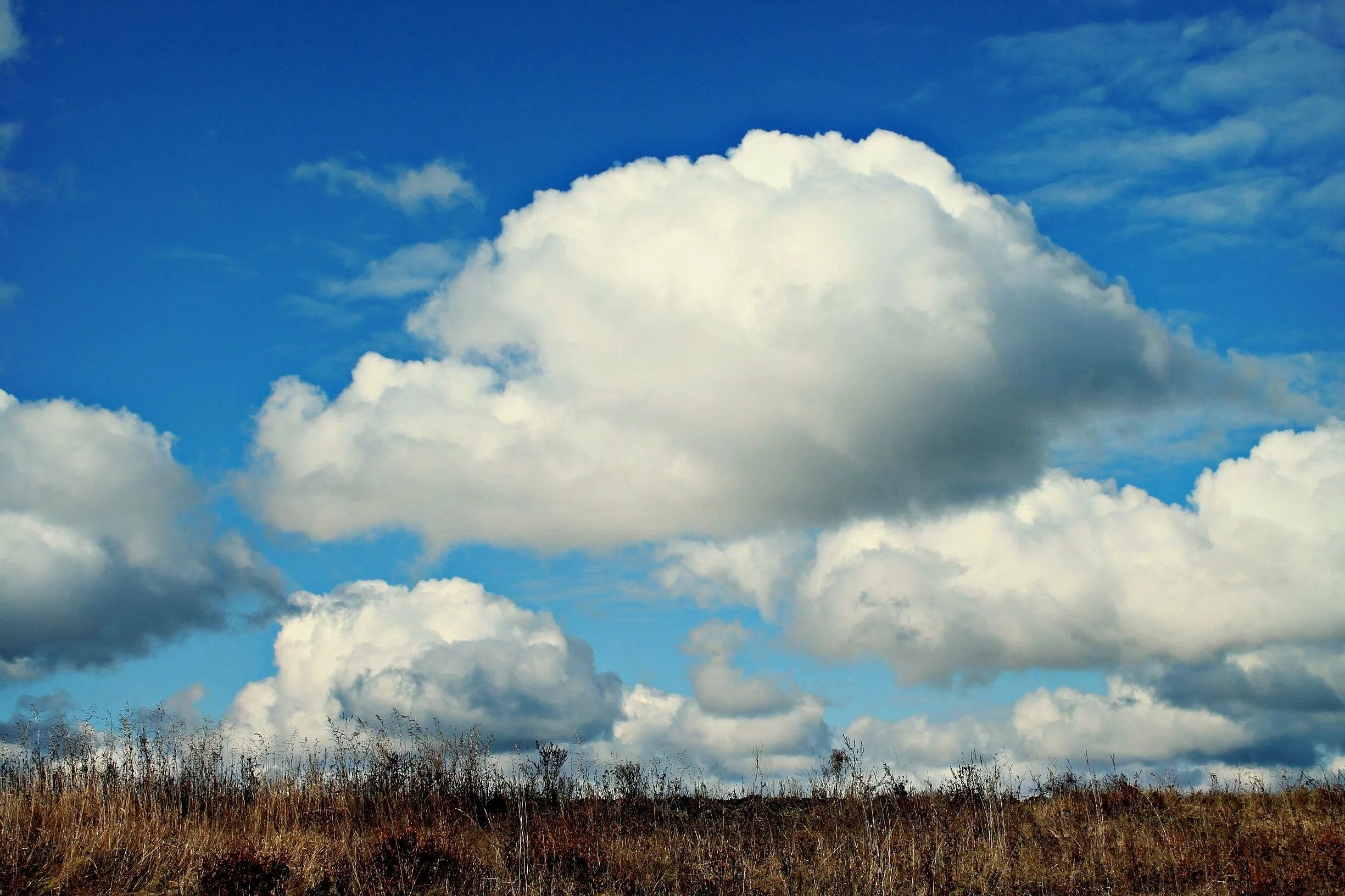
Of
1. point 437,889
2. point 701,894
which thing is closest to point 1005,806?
point 701,894

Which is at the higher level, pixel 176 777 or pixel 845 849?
pixel 176 777

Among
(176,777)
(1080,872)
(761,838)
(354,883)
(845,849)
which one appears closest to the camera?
(354,883)

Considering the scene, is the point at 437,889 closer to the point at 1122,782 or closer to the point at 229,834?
the point at 229,834

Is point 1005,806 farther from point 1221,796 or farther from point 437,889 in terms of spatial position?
point 437,889

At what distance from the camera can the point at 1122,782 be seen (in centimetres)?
2064

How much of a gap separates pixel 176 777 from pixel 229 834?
12.4 feet

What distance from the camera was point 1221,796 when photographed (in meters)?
20.0

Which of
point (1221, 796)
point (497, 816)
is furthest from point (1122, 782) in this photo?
point (497, 816)

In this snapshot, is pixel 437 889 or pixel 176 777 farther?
pixel 176 777

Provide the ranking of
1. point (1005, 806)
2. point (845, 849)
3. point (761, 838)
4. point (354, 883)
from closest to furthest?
point (354, 883) → point (845, 849) → point (761, 838) → point (1005, 806)

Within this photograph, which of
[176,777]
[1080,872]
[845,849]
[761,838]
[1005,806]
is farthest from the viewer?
[1005,806]

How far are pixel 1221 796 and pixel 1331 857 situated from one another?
6.90 meters

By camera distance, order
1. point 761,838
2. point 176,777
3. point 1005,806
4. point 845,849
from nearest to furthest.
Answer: point 845,849 → point 761,838 → point 176,777 → point 1005,806

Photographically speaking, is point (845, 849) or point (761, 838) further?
point (761, 838)
